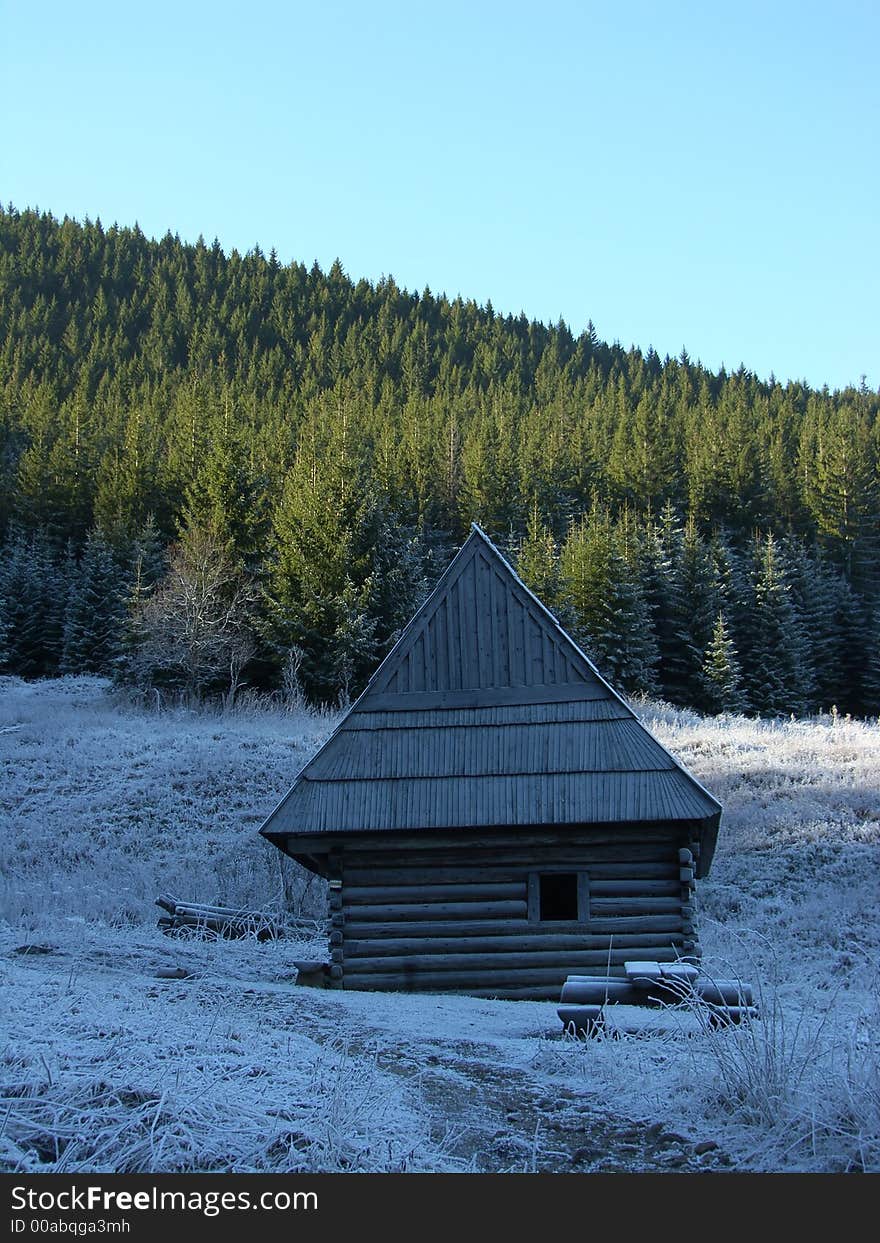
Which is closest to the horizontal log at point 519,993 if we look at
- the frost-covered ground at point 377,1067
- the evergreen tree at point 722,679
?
the frost-covered ground at point 377,1067

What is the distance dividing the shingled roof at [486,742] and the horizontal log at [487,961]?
1.79 meters

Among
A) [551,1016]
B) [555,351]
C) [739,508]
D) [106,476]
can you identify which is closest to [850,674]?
[739,508]

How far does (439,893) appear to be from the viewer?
45.9ft

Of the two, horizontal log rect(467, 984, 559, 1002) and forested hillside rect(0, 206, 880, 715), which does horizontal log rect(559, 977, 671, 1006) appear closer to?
horizontal log rect(467, 984, 559, 1002)

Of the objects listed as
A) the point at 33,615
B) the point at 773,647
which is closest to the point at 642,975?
the point at 773,647

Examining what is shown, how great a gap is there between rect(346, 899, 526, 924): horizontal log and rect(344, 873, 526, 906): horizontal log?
0.07 meters

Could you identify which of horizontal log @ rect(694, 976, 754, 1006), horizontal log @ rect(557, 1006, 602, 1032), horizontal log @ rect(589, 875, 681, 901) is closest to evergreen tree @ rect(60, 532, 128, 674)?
horizontal log @ rect(589, 875, 681, 901)

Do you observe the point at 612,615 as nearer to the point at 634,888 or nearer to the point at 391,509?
the point at 391,509

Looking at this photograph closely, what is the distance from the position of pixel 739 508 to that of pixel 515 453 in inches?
716

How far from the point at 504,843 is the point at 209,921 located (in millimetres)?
6111

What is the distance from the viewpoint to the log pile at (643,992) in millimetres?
8062

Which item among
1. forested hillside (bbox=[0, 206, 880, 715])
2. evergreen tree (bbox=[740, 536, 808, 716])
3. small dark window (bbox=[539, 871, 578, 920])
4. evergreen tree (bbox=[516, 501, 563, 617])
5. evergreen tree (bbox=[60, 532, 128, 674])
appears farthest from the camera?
evergreen tree (bbox=[60, 532, 128, 674])

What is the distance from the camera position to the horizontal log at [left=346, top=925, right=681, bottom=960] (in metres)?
13.6

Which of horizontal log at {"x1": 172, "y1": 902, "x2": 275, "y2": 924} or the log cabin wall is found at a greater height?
the log cabin wall
